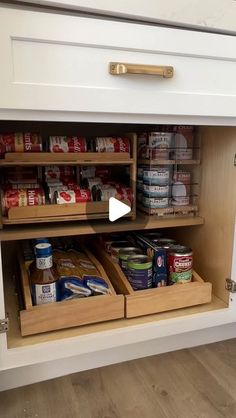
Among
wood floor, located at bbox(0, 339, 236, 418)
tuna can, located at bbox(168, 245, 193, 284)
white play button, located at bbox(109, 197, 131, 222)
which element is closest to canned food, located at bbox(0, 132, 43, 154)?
white play button, located at bbox(109, 197, 131, 222)

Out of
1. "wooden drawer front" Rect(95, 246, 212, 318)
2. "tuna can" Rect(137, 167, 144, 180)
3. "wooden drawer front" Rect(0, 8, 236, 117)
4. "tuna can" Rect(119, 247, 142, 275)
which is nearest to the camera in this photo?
"wooden drawer front" Rect(0, 8, 236, 117)

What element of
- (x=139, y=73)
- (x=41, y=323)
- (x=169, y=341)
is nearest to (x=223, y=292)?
(x=169, y=341)

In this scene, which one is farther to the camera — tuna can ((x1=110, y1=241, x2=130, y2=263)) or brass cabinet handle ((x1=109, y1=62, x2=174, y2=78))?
tuna can ((x1=110, y1=241, x2=130, y2=263))

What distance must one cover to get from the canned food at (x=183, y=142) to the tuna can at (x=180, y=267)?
0.92ft

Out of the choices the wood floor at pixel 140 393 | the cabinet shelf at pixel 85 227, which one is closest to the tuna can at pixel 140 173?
the cabinet shelf at pixel 85 227

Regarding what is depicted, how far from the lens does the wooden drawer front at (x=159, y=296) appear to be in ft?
2.47

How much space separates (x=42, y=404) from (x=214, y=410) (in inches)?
13.9

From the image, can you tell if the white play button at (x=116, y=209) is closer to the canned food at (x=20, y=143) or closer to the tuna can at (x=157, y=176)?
the tuna can at (x=157, y=176)

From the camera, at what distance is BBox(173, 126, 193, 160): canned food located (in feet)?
3.02

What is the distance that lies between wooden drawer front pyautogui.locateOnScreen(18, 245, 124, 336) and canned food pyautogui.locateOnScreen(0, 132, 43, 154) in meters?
0.32

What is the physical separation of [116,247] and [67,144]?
0.33 metres

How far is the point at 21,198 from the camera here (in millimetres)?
783

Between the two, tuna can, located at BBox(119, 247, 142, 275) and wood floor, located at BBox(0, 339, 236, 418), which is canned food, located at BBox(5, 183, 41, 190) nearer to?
tuna can, located at BBox(119, 247, 142, 275)

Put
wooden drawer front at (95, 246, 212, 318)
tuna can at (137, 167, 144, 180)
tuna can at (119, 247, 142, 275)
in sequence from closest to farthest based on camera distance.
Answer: wooden drawer front at (95, 246, 212, 318), tuna can at (119, 247, 142, 275), tuna can at (137, 167, 144, 180)
